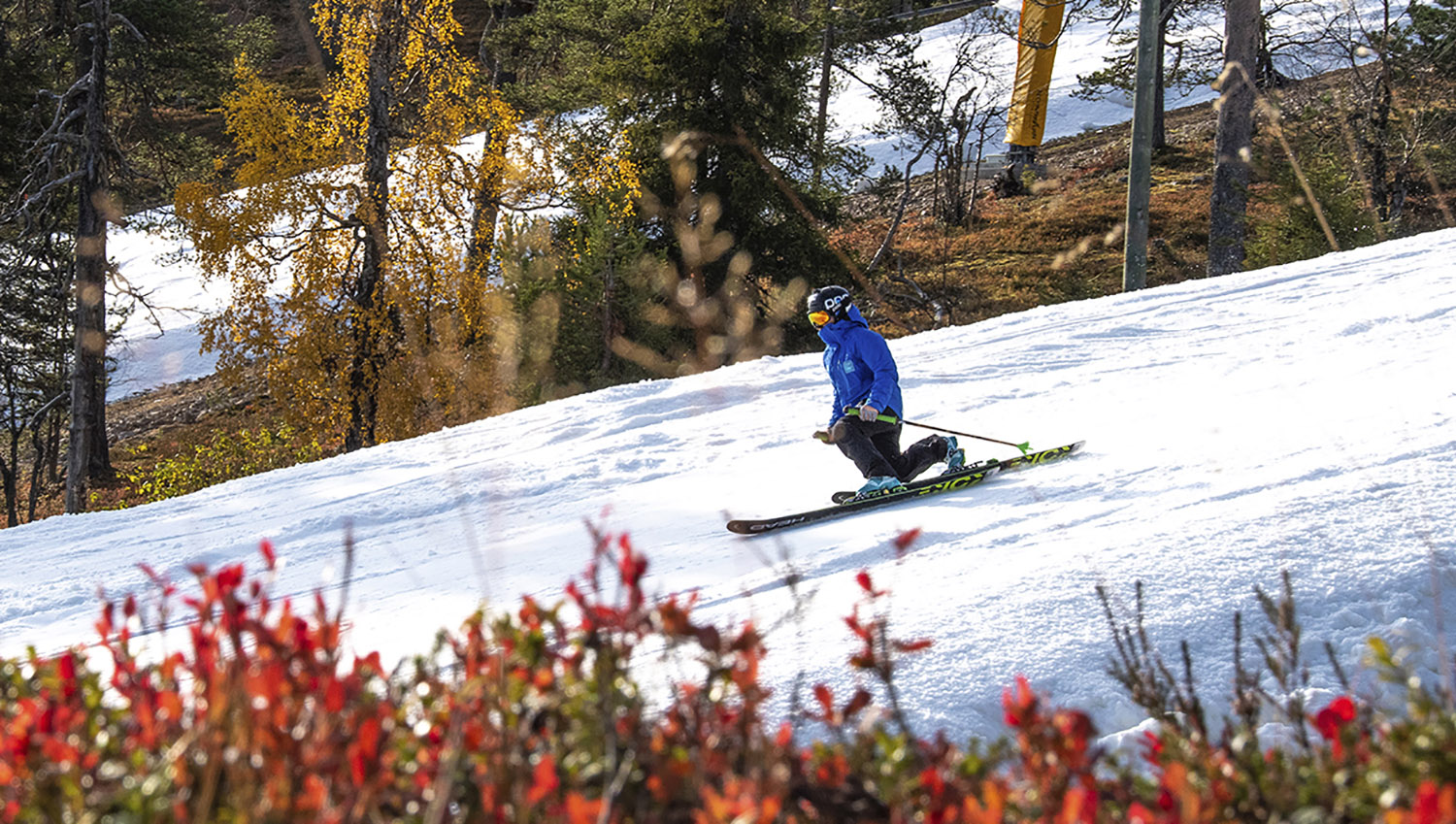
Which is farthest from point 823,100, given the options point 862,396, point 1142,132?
point 862,396

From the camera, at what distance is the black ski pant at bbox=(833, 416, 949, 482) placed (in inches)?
299

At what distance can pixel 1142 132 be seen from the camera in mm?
13844

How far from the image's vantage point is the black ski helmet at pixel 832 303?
7.64 m

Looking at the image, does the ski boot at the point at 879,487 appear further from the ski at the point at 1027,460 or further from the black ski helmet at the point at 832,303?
the black ski helmet at the point at 832,303

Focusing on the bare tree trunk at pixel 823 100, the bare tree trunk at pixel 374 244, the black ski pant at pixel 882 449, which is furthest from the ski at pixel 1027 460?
the bare tree trunk at pixel 823 100

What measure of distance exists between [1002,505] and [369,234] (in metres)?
12.9

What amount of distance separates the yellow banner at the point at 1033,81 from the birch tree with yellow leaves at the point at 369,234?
41.2ft

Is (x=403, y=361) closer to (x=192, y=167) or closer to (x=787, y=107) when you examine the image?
(x=192, y=167)

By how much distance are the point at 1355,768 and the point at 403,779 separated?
5.35ft

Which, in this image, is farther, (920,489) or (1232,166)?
(1232,166)

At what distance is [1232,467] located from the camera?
19.6 ft

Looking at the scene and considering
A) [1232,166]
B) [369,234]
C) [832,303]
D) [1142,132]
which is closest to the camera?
[832,303]

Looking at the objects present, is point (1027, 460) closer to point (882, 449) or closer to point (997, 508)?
point (882, 449)

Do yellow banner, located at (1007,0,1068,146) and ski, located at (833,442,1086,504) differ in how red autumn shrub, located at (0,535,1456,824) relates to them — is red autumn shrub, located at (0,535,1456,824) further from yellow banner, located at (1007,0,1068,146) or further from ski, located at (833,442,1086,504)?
yellow banner, located at (1007,0,1068,146)
